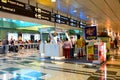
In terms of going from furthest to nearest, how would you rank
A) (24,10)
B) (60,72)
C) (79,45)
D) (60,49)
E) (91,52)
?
(79,45)
(60,49)
(91,52)
(24,10)
(60,72)

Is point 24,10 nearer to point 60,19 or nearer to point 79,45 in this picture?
point 60,19

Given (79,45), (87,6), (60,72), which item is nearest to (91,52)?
(79,45)

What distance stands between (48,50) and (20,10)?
13.5 feet

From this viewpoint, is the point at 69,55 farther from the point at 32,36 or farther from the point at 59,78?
the point at 32,36

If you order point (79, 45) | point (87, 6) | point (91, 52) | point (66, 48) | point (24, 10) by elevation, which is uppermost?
point (87, 6)

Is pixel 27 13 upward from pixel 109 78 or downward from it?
upward

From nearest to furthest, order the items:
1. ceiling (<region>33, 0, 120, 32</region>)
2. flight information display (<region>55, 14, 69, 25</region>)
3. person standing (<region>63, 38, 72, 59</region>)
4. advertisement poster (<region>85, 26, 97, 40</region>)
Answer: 1. ceiling (<region>33, 0, 120, 32</region>)
2. advertisement poster (<region>85, 26, 97, 40</region>)
3. person standing (<region>63, 38, 72, 59</region>)
4. flight information display (<region>55, 14, 69, 25</region>)

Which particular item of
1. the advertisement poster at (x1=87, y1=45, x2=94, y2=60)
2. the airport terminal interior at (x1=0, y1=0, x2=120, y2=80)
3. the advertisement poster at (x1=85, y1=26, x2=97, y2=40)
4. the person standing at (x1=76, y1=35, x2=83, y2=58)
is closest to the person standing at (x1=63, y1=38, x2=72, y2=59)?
the airport terminal interior at (x1=0, y1=0, x2=120, y2=80)

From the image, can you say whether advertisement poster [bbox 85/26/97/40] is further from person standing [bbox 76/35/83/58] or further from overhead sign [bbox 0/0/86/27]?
overhead sign [bbox 0/0/86/27]

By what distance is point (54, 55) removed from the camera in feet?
32.4

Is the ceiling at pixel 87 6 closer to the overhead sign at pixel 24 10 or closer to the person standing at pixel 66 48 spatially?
the overhead sign at pixel 24 10

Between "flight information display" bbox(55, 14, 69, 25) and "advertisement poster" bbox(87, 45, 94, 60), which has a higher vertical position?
"flight information display" bbox(55, 14, 69, 25)

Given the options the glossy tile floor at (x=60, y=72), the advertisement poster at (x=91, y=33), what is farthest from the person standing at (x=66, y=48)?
the glossy tile floor at (x=60, y=72)

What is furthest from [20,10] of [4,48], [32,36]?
[32,36]
